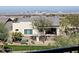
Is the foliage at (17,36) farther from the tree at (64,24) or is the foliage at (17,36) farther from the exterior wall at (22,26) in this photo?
the tree at (64,24)

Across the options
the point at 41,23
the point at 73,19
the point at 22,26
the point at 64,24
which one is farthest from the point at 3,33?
the point at 73,19

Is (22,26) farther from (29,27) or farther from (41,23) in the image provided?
(41,23)

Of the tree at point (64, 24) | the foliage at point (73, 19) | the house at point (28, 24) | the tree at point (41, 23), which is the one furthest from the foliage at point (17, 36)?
the foliage at point (73, 19)

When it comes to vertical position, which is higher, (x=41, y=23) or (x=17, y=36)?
(x=41, y=23)

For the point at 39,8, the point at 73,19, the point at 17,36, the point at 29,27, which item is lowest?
the point at 17,36

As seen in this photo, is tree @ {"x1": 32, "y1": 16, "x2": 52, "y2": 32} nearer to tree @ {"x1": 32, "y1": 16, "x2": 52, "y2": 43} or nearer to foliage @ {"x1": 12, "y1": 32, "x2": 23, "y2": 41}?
tree @ {"x1": 32, "y1": 16, "x2": 52, "y2": 43}

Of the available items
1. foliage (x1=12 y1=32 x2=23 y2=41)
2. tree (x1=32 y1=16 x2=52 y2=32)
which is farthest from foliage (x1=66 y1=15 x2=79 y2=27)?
foliage (x1=12 y1=32 x2=23 y2=41)

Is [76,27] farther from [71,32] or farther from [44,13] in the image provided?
[44,13]

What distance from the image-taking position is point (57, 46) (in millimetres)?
4004

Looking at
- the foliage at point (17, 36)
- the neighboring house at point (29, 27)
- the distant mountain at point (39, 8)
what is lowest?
the foliage at point (17, 36)

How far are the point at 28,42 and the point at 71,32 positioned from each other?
1.98 ft
